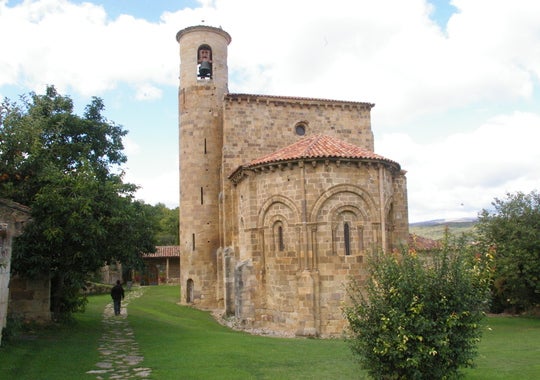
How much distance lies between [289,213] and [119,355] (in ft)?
26.1

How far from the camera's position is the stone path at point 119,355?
9.15 meters

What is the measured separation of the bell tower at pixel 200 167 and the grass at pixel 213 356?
774cm

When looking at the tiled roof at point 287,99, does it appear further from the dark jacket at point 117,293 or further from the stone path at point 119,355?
the stone path at point 119,355

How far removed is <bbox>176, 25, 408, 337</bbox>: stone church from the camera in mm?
16391

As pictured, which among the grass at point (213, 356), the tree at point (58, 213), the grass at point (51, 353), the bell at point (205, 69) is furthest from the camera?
the bell at point (205, 69)

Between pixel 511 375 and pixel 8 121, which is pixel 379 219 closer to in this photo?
pixel 511 375

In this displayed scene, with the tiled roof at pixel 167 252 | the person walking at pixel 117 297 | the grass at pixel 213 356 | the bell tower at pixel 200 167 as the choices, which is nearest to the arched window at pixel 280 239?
the grass at pixel 213 356

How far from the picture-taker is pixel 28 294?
14.6 m

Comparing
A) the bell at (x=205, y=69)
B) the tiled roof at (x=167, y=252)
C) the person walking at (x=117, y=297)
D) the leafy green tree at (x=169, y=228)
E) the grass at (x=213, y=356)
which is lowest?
the grass at (x=213, y=356)

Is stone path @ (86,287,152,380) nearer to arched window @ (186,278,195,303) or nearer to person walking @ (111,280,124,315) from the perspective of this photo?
person walking @ (111,280,124,315)

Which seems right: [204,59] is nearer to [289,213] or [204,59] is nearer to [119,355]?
[289,213]

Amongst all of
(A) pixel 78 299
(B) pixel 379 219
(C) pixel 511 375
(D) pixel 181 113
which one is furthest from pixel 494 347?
(D) pixel 181 113

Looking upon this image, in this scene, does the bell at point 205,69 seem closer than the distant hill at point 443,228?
No

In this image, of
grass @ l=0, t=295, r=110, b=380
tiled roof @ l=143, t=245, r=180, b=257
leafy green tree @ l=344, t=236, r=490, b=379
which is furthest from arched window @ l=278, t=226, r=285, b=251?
tiled roof @ l=143, t=245, r=180, b=257
